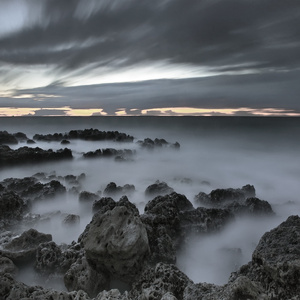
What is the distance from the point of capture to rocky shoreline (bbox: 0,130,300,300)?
322 centimetres

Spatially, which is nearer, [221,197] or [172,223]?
[172,223]

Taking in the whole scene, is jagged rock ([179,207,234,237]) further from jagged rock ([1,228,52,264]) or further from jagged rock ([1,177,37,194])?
jagged rock ([1,177,37,194])

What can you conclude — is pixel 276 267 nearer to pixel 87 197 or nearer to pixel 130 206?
pixel 130 206

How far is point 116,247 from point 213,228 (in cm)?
333

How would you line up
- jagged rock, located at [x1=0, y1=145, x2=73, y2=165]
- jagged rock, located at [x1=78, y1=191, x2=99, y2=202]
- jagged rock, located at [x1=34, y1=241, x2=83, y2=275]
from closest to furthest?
jagged rock, located at [x1=34, y1=241, x2=83, y2=275] → jagged rock, located at [x1=78, y1=191, x2=99, y2=202] → jagged rock, located at [x1=0, y1=145, x2=73, y2=165]

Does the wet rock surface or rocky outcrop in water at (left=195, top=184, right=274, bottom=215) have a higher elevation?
the wet rock surface

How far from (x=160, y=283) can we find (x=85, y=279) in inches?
47.9

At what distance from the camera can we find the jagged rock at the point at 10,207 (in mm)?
6918

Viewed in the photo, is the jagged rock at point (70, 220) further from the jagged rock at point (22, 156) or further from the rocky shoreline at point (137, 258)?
the jagged rock at point (22, 156)

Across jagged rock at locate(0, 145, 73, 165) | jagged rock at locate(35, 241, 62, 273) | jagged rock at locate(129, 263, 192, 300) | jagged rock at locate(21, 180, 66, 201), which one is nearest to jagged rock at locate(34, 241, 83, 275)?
jagged rock at locate(35, 241, 62, 273)

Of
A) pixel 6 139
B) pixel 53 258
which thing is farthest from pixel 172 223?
pixel 6 139

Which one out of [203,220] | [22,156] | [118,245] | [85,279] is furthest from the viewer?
[22,156]

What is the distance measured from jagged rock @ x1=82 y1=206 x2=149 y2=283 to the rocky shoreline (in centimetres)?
Answer: 1

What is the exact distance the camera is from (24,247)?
5129 millimetres
